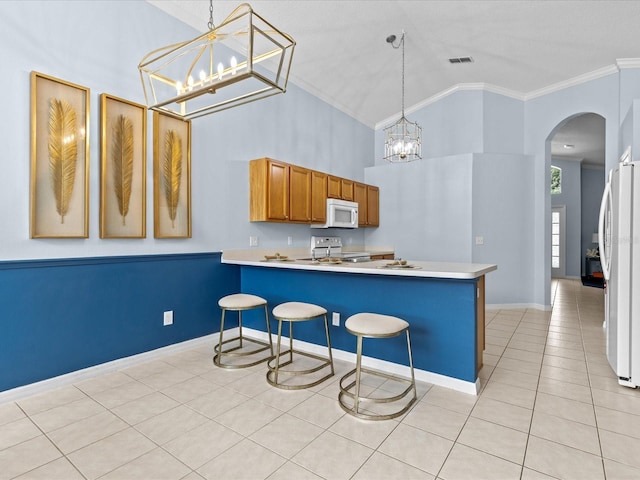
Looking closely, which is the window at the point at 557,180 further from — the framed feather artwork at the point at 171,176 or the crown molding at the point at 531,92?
the framed feather artwork at the point at 171,176

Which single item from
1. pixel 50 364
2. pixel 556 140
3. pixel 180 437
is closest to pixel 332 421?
pixel 180 437

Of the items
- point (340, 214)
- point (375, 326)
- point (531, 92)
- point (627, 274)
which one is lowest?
point (375, 326)

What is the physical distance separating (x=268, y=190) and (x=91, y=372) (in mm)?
2393

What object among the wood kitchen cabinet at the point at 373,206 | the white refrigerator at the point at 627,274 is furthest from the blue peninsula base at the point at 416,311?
the wood kitchen cabinet at the point at 373,206

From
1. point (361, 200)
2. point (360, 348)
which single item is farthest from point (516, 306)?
point (360, 348)

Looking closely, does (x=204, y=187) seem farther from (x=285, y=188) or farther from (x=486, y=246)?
(x=486, y=246)

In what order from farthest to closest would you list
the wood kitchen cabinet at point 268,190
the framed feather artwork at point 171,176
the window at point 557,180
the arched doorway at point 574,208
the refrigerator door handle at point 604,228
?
the window at point 557,180
the arched doorway at point 574,208
the wood kitchen cabinet at point 268,190
the framed feather artwork at point 171,176
the refrigerator door handle at point 604,228

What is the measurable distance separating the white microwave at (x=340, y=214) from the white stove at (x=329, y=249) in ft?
0.95

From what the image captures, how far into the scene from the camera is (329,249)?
5.09m

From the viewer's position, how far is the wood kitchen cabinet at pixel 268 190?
3.99 meters

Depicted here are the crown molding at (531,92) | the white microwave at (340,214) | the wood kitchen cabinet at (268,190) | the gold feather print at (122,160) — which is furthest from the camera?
the white microwave at (340,214)

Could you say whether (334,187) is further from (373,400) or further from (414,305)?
(373,400)

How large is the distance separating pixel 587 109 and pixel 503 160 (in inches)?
48.2

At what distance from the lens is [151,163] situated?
3191mm
